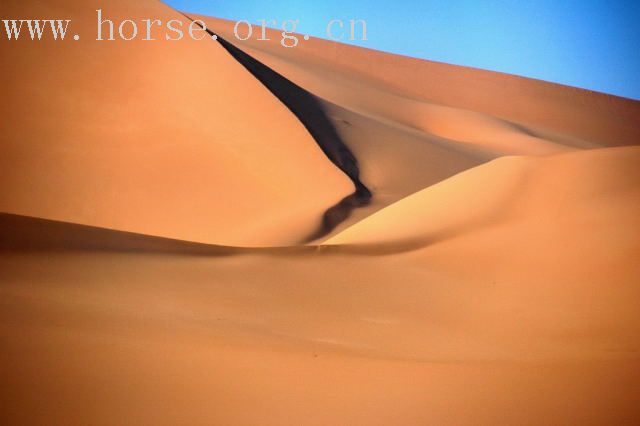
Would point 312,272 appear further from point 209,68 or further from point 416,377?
point 209,68

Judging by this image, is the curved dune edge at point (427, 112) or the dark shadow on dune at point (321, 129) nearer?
the dark shadow on dune at point (321, 129)

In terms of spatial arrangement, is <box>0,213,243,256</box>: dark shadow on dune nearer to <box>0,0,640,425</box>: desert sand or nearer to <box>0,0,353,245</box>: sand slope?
<box>0,0,640,425</box>: desert sand

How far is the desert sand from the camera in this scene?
12.7 feet

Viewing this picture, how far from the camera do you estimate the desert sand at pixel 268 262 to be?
3.87 meters

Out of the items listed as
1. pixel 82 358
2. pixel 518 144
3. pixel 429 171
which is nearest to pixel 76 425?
pixel 82 358

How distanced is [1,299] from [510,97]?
4218 centimetres

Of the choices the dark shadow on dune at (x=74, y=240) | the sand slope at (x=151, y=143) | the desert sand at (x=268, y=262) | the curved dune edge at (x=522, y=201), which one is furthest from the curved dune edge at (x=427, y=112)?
the dark shadow on dune at (x=74, y=240)

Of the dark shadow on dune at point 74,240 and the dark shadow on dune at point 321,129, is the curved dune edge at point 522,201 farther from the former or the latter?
the dark shadow on dune at point 321,129

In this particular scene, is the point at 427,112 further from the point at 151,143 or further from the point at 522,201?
the point at 522,201

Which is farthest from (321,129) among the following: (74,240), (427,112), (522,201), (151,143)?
(427,112)

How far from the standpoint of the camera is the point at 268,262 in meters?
8.00

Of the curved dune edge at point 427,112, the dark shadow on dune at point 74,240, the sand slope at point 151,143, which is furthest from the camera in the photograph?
the curved dune edge at point 427,112

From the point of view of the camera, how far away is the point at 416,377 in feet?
14.1

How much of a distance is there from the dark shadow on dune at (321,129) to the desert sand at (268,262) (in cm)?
23
